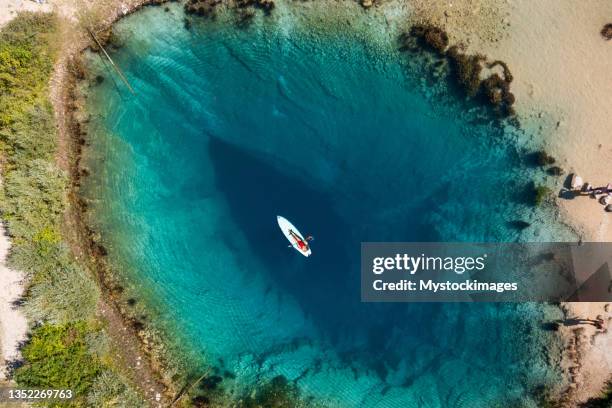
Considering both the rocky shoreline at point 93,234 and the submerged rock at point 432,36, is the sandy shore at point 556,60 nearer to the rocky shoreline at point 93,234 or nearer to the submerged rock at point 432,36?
the submerged rock at point 432,36

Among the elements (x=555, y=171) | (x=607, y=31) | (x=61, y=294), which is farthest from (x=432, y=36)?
(x=61, y=294)

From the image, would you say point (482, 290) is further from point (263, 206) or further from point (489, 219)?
point (263, 206)

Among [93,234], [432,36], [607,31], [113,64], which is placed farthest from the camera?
[93,234]

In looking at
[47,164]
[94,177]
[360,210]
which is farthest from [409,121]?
[47,164]

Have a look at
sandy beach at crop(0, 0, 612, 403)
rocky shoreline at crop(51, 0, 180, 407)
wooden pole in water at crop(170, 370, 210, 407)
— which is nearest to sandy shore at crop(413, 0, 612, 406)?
sandy beach at crop(0, 0, 612, 403)

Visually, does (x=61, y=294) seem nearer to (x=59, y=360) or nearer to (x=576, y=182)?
(x=59, y=360)

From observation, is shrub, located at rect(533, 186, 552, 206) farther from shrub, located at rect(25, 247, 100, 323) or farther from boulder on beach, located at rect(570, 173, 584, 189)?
shrub, located at rect(25, 247, 100, 323)
